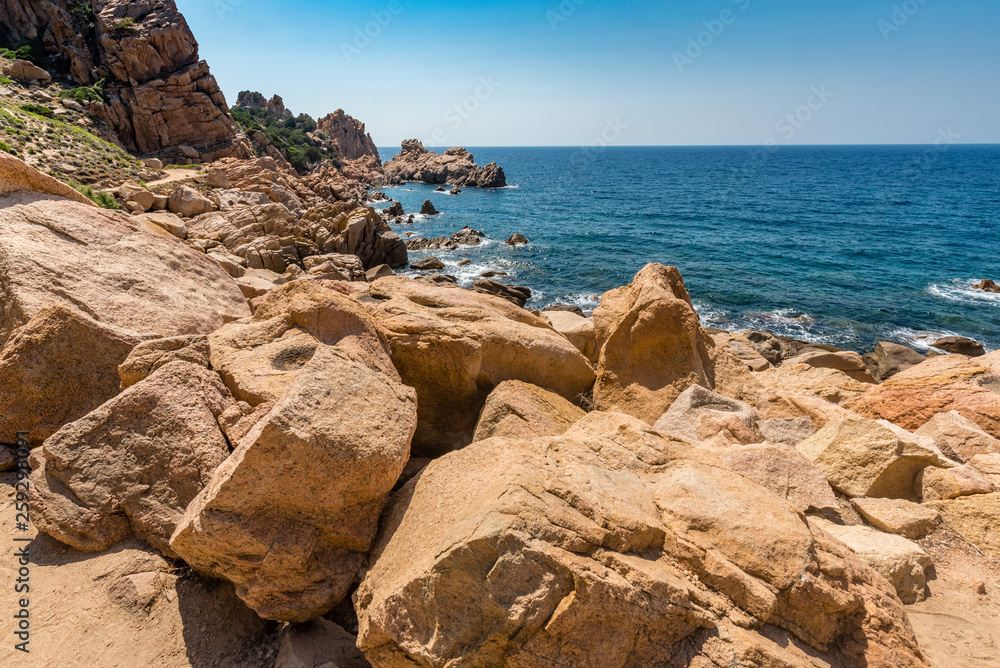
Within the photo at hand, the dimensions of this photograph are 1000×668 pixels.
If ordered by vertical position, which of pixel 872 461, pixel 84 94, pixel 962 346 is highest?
pixel 84 94

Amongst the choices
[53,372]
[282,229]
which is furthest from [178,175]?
[53,372]

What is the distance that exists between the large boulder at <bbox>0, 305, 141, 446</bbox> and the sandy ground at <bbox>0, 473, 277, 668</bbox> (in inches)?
53.9

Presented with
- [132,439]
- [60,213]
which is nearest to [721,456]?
[132,439]

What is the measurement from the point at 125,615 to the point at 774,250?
48817mm

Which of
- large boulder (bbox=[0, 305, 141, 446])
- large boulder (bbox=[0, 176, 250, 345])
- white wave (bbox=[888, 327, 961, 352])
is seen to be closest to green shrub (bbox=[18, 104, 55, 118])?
large boulder (bbox=[0, 176, 250, 345])

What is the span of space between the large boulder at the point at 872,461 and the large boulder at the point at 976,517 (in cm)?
38

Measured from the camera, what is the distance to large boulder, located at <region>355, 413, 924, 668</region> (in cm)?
318

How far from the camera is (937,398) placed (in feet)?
25.6

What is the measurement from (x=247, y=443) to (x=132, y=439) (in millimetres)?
1819

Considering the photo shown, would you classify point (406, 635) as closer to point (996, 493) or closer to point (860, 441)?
point (860, 441)

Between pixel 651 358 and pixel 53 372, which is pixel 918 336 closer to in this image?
pixel 651 358

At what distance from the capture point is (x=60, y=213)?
726 cm

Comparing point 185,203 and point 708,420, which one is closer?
point 708,420

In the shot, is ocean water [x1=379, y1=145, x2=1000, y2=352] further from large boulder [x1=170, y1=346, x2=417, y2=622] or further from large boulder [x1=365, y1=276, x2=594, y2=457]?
large boulder [x1=170, y1=346, x2=417, y2=622]
